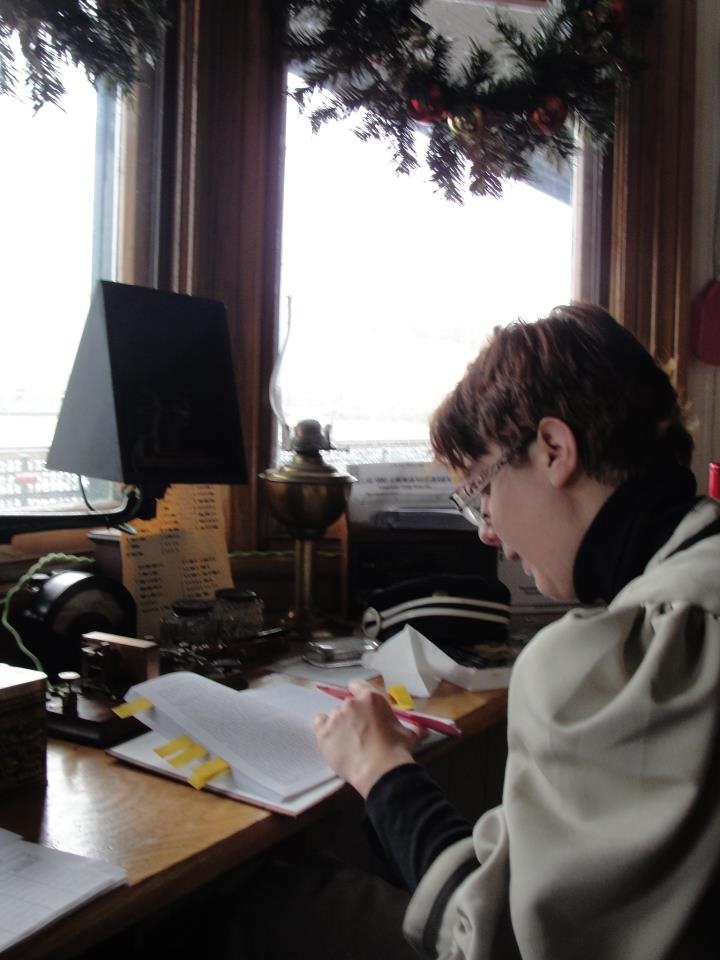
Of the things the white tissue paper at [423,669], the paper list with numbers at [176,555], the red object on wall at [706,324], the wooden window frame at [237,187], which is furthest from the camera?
the red object on wall at [706,324]

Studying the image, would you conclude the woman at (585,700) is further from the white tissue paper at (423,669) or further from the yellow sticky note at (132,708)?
the white tissue paper at (423,669)

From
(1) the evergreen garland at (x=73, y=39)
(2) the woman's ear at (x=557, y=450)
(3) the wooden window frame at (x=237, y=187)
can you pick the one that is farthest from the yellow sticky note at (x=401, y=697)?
(1) the evergreen garland at (x=73, y=39)

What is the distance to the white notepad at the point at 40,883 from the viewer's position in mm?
709

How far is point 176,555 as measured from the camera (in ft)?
5.36

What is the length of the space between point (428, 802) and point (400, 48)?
1629 millimetres

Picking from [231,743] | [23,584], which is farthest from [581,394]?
[23,584]

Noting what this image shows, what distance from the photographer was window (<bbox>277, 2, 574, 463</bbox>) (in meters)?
2.09

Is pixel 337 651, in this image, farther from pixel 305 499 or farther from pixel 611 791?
pixel 611 791

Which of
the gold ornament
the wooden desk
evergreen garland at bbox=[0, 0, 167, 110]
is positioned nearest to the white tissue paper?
the wooden desk

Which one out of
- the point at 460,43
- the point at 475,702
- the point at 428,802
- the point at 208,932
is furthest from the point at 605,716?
the point at 460,43

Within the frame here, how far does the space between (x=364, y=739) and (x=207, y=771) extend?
0.60ft

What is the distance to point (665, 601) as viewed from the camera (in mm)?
785

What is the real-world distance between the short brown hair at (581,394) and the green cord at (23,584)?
0.75m

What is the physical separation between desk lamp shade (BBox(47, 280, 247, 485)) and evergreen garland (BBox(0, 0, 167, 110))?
466 mm
